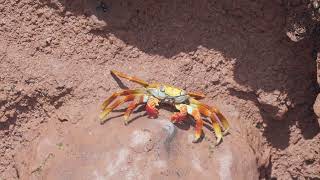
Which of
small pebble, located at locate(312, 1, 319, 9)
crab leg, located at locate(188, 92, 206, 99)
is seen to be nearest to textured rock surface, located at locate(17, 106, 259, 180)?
crab leg, located at locate(188, 92, 206, 99)

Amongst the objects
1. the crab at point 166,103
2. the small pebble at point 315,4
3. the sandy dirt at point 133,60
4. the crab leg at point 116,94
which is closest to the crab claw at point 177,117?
the crab at point 166,103

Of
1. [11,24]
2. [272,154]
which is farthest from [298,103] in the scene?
[11,24]

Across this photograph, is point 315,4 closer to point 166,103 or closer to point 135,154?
point 166,103

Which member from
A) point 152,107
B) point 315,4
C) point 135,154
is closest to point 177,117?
point 152,107

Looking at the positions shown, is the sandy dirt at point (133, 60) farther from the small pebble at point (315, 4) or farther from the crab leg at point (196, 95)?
the small pebble at point (315, 4)

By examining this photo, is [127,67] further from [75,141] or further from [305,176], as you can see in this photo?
[305,176]
